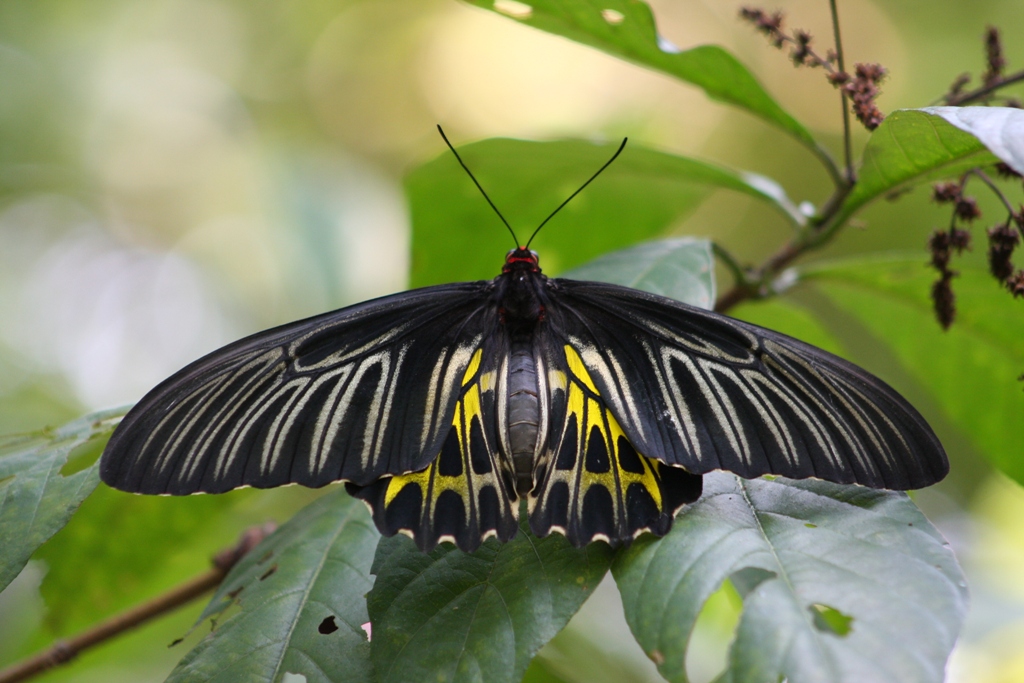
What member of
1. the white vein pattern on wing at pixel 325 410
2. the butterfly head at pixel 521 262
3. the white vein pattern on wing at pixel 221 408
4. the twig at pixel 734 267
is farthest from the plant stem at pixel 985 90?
the white vein pattern on wing at pixel 221 408

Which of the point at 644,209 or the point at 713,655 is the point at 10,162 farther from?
the point at 713,655

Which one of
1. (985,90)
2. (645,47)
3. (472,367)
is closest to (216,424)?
(472,367)

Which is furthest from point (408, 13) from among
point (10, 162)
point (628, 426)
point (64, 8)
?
point (628, 426)

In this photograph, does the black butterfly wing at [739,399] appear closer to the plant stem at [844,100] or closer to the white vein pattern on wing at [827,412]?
the white vein pattern on wing at [827,412]

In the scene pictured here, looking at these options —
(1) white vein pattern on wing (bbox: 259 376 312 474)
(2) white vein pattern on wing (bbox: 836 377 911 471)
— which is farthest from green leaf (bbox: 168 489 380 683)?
(2) white vein pattern on wing (bbox: 836 377 911 471)

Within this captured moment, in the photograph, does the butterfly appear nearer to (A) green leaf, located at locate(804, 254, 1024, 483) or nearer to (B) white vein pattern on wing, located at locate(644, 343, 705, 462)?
(B) white vein pattern on wing, located at locate(644, 343, 705, 462)
